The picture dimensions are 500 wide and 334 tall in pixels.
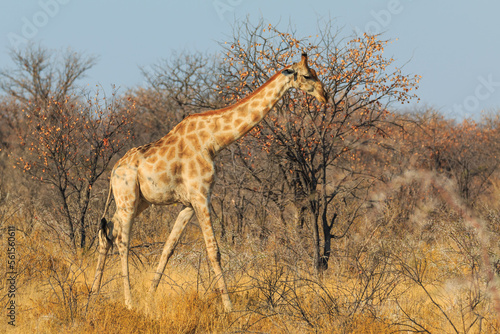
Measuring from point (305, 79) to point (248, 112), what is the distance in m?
0.77

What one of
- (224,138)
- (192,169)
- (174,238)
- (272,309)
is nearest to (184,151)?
(192,169)

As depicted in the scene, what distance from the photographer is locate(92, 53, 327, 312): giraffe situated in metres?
6.44

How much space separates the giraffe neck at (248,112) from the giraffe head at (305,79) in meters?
0.08

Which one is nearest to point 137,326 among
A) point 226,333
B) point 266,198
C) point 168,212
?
point 226,333

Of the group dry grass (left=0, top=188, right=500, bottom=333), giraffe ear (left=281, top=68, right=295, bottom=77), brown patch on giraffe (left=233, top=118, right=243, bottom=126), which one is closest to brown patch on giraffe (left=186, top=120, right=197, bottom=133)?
brown patch on giraffe (left=233, top=118, right=243, bottom=126)

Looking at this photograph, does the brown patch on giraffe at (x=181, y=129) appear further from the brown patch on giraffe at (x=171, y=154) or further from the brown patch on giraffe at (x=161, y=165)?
the brown patch on giraffe at (x=161, y=165)

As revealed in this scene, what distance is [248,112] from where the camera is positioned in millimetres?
6570

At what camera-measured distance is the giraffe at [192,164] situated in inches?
254

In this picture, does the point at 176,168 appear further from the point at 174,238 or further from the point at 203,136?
the point at 174,238

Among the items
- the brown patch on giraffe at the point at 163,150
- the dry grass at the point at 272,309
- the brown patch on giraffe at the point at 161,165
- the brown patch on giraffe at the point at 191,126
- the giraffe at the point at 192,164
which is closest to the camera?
the dry grass at the point at 272,309

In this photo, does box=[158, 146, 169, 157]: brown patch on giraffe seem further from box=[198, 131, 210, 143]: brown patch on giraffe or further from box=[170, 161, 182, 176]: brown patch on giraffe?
box=[198, 131, 210, 143]: brown patch on giraffe

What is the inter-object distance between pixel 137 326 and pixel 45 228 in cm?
566

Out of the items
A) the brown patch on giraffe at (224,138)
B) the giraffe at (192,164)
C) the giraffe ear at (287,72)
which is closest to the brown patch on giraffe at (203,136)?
the giraffe at (192,164)

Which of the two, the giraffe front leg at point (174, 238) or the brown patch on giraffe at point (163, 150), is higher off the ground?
the brown patch on giraffe at point (163, 150)
